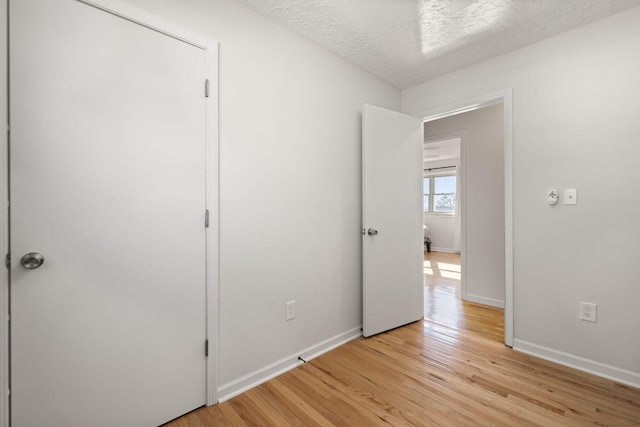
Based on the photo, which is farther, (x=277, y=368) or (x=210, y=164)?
(x=277, y=368)

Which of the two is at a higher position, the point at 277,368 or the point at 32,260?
the point at 32,260

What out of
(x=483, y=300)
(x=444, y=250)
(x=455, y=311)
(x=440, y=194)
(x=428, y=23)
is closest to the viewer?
(x=428, y=23)

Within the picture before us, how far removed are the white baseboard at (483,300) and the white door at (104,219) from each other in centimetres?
315

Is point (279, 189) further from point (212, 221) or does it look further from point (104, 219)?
point (104, 219)

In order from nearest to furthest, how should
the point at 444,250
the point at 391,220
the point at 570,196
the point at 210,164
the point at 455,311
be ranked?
the point at 210,164 → the point at 570,196 → the point at 391,220 → the point at 455,311 → the point at 444,250

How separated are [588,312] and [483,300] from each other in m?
1.44

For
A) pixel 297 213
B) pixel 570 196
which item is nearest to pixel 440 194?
pixel 570 196

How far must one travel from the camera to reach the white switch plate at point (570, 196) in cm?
208

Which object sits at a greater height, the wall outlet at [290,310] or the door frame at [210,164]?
the door frame at [210,164]

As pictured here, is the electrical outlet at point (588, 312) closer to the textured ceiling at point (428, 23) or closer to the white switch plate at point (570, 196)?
the white switch plate at point (570, 196)

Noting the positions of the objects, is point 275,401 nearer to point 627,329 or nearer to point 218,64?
point 218,64

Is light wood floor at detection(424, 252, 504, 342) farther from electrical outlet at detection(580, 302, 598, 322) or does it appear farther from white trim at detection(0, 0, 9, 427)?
white trim at detection(0, 0, 9, 427)

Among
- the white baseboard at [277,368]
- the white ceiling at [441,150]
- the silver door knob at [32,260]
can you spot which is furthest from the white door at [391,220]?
the white ceiling at [441,150]

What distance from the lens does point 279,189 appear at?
2.04 m
